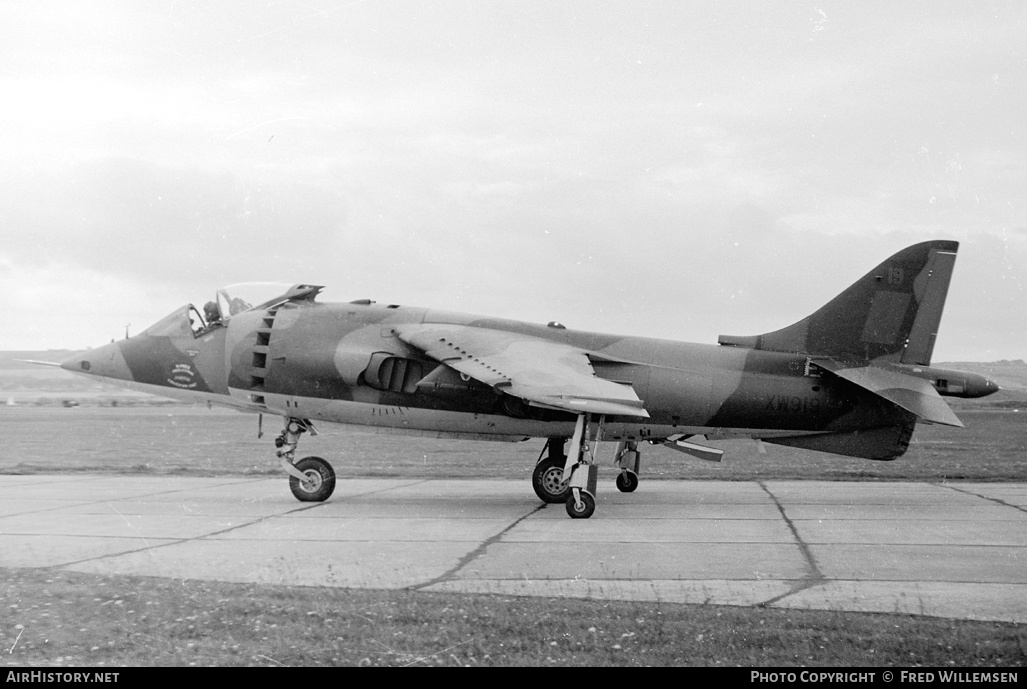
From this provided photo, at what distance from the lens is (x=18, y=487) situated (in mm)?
16172

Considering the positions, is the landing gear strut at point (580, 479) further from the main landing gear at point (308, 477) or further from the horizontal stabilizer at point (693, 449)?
the main landing gear at point (308, 477)

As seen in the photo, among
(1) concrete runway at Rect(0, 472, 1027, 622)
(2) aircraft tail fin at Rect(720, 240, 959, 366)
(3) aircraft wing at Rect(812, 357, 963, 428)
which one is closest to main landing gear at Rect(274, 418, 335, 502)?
(1) concrete runway at Rect(0, 472, 1027, 622)

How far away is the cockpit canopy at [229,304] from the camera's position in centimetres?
1484

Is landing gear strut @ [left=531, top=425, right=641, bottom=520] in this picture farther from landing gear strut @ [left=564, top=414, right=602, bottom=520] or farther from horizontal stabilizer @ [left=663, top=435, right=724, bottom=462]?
horizontal stabilizer @ [left=663, top=435, right=724, bottom=462]

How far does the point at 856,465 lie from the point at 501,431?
402 inches

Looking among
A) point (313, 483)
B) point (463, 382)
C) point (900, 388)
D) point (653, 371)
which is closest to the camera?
point (900, 388)

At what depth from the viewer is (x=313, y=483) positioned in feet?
45.4

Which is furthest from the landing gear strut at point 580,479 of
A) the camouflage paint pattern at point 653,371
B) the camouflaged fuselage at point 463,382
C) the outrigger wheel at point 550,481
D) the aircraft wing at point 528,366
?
the outrigger wheel at point 550,481

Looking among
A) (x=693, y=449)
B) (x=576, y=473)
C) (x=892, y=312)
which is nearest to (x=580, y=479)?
(x=576, y=473)

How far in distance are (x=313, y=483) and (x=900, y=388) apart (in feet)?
28.2

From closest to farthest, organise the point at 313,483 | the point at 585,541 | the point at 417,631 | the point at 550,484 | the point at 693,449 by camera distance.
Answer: the point at 417,631
the point at 585,541
the point at 313,483
the point at 550,484
the point at 693,449

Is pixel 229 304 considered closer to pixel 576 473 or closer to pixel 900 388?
pixel 576 473

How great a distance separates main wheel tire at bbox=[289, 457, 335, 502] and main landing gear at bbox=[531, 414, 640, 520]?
3.09 metres
